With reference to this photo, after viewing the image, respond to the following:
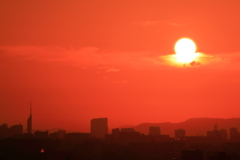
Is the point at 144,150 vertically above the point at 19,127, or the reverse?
the point at 19,127

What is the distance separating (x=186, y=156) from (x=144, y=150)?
50.5 metres

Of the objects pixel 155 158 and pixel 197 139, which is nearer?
pixel 155 158

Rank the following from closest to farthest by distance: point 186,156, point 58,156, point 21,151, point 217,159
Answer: point 217,159, point 186,156, point 58,156, point 21,151

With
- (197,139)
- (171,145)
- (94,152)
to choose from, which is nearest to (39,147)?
(94,152)

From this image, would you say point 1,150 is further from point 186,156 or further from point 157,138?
point 157,138

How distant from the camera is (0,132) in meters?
176

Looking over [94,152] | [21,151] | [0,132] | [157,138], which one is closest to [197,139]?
[157,138]

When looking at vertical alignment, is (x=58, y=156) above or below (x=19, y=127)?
below

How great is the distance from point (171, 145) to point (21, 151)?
40.8 m

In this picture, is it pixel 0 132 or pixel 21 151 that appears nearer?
pixel 21 151

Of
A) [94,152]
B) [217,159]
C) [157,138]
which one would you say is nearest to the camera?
[217,159]

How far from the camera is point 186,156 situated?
220ft

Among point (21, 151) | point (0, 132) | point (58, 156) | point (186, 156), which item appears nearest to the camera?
point (186, 156)

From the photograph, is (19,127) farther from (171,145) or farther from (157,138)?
(171,145)
